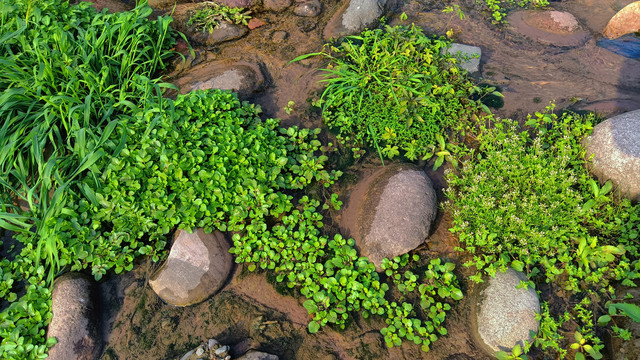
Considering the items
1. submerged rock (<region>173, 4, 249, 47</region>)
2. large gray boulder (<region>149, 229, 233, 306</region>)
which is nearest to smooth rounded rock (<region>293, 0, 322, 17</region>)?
submerged rock (<region>173, 4, 249, 47</region>)

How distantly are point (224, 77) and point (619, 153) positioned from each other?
458 cm

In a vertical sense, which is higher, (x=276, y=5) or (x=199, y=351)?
(x=276, y=5)

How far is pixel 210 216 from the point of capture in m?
3.81

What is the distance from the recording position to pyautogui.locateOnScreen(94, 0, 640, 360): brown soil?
3.33 metres

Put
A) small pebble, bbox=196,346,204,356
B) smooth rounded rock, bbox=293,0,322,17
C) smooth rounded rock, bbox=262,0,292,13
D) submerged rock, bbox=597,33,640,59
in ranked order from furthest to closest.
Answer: smooth rounded rock, bbox=262,0,292,13 → smooth rounded rock, bbox=293,0,322,17 → submerged rock, bbox=597,33,640,59 → small pebble, bbox=196,346,204,356

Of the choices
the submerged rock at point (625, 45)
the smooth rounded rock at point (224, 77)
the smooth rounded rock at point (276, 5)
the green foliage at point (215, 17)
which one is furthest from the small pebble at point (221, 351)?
the submerged rock at point (625, 45)

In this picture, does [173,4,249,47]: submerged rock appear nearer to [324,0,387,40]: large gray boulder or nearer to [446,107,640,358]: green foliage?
[324,0,387,40]: large gray boulder

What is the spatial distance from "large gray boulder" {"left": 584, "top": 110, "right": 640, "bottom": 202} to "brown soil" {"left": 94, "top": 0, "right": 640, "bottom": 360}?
84 cm

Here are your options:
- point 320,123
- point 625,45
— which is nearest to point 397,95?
point 320,123

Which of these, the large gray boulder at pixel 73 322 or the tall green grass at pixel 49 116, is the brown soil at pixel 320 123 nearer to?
the large gray boulder at pixel 73 322

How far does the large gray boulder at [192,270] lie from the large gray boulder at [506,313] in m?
2.35

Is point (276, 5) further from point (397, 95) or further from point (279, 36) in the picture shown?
point (397, 95)

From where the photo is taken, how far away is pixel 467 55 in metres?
5.29

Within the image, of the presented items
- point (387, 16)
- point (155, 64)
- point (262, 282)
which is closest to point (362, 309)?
point (262, 282)
